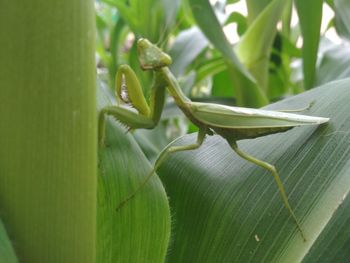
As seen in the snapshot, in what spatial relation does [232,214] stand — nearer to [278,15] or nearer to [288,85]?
[278,15]

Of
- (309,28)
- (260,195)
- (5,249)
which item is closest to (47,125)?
(5,249)

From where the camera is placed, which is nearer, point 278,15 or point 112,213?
point 112,213

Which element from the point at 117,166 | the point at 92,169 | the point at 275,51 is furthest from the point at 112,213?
the point at 275,51

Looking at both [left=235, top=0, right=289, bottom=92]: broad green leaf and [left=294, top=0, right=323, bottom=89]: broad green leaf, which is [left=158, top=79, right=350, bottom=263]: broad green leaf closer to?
[left=294, top=0, right=323, bottom=89]: broad green leaf

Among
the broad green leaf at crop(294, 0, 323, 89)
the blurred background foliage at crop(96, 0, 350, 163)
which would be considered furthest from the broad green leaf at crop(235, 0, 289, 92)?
the broad green leaf at crop(294, 0, 323, 89)

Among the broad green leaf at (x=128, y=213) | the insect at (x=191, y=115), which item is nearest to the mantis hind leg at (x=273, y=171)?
the insect at (x=191, y=115)

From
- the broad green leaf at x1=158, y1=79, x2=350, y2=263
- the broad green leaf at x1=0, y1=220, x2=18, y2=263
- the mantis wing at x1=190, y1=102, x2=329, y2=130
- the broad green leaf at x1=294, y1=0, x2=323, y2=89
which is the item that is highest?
the broad green leaf at x1=294, y1=0, x2=323, y2=89

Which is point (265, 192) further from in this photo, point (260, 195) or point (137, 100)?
point (137, 100)
